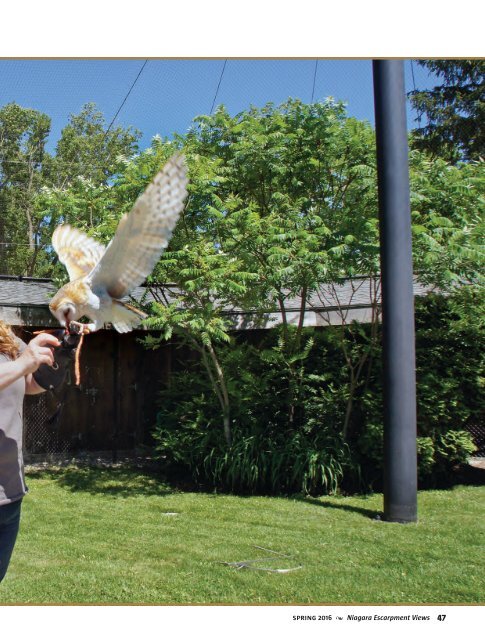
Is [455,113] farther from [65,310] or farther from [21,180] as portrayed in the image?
[65,310]

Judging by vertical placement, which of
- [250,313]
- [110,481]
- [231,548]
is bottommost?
[231,548]

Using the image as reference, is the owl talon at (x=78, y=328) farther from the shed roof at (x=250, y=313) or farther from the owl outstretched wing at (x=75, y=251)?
the shed roof at (x=250, y=313)

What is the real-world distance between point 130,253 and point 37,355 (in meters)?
0.34

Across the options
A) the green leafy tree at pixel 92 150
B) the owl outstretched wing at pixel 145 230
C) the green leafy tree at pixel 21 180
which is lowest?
the owl outstretched wing at pixel 145 230

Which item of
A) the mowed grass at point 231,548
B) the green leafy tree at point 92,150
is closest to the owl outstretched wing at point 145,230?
the mowed grass at point 231,548

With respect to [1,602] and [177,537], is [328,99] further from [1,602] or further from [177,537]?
[1,602]

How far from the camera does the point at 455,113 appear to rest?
6.61 meters

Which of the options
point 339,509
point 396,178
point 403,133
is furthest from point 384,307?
point 339,509

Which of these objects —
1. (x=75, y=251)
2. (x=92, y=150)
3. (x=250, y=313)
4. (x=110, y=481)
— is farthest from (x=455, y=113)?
(x=75, y=251)

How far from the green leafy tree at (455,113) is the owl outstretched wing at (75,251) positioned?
4.45 metres

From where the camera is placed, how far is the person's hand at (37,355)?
1531 mm

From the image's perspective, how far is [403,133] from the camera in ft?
12.4

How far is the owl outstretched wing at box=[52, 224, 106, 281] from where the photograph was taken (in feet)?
5.78

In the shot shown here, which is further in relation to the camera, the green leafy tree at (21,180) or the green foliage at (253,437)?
the green foliage at (253,437)
